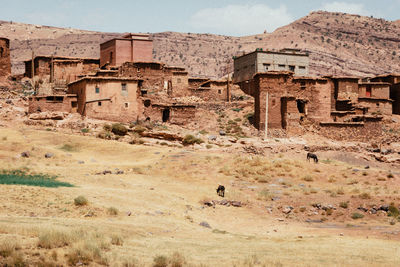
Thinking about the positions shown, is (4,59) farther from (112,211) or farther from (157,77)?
(112,211)

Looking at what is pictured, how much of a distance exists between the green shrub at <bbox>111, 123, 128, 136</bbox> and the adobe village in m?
0.08

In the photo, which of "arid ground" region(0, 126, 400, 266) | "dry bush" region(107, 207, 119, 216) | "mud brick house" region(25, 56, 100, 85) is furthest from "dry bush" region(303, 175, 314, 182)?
"mud brick house" region(25, 56, 100, 85)

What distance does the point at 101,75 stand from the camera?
134 feet

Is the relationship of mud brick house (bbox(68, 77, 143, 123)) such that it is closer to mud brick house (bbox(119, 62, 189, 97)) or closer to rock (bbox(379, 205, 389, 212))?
mud brick house (bbox(119, 62, 189, 97))

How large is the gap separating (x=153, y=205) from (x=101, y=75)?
22.7 m

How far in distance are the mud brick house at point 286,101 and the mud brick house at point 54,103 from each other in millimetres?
13491

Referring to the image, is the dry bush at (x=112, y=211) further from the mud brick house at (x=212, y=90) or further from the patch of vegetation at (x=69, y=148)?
the mud brick house at (x=212, y=90)

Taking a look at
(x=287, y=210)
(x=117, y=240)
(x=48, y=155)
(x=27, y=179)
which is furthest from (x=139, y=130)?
(x=117, y=240)

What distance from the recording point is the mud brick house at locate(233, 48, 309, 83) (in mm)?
51344

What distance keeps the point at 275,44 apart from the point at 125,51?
6800 cm

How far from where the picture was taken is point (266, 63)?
5153cm

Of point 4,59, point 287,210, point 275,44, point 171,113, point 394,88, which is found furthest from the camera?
point 275,44

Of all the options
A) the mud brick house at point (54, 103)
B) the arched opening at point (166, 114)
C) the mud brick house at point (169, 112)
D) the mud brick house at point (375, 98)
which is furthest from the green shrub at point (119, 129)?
the mud brick house at point (375, 98)

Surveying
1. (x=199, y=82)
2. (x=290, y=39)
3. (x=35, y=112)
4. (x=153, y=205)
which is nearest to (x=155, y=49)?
(x=290, y=39)
